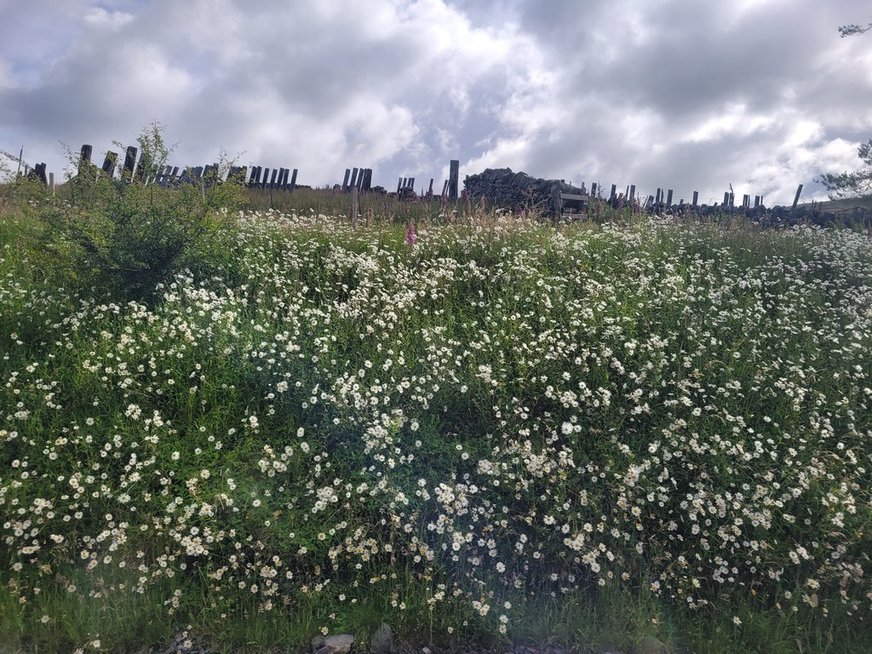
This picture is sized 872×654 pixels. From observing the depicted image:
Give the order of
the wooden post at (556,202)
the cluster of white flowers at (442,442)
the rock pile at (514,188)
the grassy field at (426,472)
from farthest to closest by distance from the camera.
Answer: the rock pile at (514,188) → the wooden post at (556,202) → the cluster of white flowers at (442,442) → the grassy field at (426,472)

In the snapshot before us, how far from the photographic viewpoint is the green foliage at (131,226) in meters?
6.84

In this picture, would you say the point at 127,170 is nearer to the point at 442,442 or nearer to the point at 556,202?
the point at 442,442

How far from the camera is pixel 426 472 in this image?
4.64m

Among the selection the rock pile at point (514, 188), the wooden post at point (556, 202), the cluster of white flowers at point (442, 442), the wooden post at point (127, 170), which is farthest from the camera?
the rock pile at point (514, 188)

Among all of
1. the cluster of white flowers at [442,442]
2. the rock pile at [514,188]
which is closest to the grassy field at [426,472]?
the cluster of white flowers at [442,442]

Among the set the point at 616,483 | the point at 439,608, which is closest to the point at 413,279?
the point at 616,483

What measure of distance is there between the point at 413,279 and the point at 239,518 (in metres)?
4.12

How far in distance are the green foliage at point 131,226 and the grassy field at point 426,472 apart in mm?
99

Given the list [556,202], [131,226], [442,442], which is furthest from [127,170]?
[556,202]

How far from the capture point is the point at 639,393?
5.11 metres

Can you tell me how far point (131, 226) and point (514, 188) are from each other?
13731 millimetres

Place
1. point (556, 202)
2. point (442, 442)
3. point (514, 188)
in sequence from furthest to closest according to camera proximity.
Result: point (514, 188), point (556, 202), point (442, 442)

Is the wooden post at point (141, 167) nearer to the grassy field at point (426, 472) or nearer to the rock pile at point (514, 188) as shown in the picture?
the grassy field at point (426, 472)

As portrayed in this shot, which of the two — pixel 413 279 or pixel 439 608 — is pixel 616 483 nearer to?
pixel 439 608
